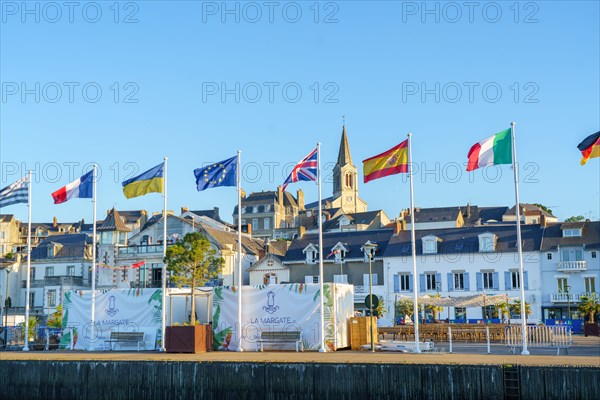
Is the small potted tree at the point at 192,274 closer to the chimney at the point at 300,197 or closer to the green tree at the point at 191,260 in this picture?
the green tree at the point at 191,260

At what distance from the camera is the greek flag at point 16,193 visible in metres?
38.1

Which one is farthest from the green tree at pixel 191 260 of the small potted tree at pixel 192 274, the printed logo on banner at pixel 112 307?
the printed logo on banner at pixel 112 307

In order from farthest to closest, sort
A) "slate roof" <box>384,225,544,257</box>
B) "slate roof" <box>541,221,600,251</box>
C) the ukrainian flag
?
"slate roof" <box>384,225,544,257</box>, "slate roof" <box>541,221,600,251</box>, the ukrainian flag

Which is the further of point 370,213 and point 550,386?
point 370,213

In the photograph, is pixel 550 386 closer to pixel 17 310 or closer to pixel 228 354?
pixel 228 354

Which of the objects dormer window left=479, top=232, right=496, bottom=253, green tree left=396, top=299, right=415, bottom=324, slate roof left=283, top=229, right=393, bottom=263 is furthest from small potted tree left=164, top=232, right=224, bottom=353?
slate roof left=283, top=229, right=393, bottom=263

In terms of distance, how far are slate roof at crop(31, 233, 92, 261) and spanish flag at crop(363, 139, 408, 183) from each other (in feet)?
175

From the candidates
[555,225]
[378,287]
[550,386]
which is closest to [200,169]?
[550,386]

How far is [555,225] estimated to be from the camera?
224 ft

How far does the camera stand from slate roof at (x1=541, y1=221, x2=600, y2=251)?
2557 inches

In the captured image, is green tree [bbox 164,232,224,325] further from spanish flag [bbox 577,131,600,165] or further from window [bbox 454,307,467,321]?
window [bbox 454,307,467,321]

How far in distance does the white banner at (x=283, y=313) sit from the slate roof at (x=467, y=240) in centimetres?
3450

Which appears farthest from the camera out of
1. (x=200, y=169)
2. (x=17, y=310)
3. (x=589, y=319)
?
(x=17, y=310)

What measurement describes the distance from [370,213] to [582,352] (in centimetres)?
9481
